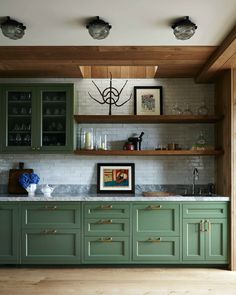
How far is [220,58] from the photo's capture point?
3.46 metres

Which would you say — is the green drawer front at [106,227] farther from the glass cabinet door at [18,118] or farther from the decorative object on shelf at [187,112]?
the decorative object on shelf at [187,112]

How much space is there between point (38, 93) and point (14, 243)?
188cm

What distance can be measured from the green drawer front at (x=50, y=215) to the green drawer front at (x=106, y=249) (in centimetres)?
28

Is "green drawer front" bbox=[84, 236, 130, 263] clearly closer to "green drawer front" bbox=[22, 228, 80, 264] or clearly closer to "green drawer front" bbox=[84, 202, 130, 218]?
"green drawer front" bbox=[22, 228, 80, 264]

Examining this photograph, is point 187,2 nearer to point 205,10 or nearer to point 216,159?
point 205,10

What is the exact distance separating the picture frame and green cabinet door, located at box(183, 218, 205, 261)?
2.94ft

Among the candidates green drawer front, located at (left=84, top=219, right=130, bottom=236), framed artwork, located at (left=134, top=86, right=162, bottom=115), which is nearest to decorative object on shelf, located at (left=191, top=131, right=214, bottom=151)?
framed artwork, located at (left=134, top=86, right=162, bottom=115)

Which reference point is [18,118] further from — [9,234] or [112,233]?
[112,233]

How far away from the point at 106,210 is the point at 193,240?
3.62 feet

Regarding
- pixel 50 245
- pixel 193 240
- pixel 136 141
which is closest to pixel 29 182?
pixel 50 245

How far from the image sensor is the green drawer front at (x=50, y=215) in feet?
12.9

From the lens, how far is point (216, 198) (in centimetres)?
391

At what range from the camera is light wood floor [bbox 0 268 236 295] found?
3.25 m

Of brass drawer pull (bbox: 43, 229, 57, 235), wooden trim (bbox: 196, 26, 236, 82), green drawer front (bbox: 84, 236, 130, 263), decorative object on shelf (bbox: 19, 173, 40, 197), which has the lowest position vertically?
green drawer front (bbox: 84, 236, 130, 263)
